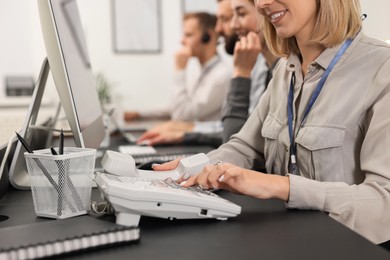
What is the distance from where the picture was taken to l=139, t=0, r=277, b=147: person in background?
199 centimetres

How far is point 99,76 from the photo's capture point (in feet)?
14.6

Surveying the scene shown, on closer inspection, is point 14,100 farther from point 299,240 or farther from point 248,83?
point 299,240

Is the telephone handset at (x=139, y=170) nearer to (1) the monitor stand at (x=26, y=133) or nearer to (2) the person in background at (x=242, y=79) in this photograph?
(1) the monitor stand at (x=26, y=133)

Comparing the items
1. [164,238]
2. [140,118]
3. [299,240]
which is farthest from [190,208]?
[140,118]

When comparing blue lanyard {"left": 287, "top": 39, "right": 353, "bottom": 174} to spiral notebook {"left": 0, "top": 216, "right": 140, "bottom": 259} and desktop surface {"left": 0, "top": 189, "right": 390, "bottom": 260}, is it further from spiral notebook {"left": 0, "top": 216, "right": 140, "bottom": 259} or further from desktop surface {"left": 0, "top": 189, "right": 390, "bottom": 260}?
spiral notebook {"left": 0, "top": 216, "right": 140, "bottom": 259}

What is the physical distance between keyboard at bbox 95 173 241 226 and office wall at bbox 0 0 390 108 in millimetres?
3519

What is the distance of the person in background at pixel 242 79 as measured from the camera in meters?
1.99

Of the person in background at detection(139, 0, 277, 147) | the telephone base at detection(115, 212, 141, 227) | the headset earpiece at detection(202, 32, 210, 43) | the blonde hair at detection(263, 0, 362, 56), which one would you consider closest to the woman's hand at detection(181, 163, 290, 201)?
the telephone base at detection(115, 212, 141, 227)

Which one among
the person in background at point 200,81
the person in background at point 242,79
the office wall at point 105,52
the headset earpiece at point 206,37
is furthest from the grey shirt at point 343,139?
the office wall at point 105,52

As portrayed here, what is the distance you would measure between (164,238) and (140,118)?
2936 millimetres

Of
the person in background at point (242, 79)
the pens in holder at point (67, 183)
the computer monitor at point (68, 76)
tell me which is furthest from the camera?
the person in background at point (242, 79)

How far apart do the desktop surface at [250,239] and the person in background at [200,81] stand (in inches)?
91.5

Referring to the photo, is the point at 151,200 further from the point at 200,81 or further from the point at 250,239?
the point at 200,81

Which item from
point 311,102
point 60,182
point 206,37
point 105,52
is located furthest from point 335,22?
point 105,52
